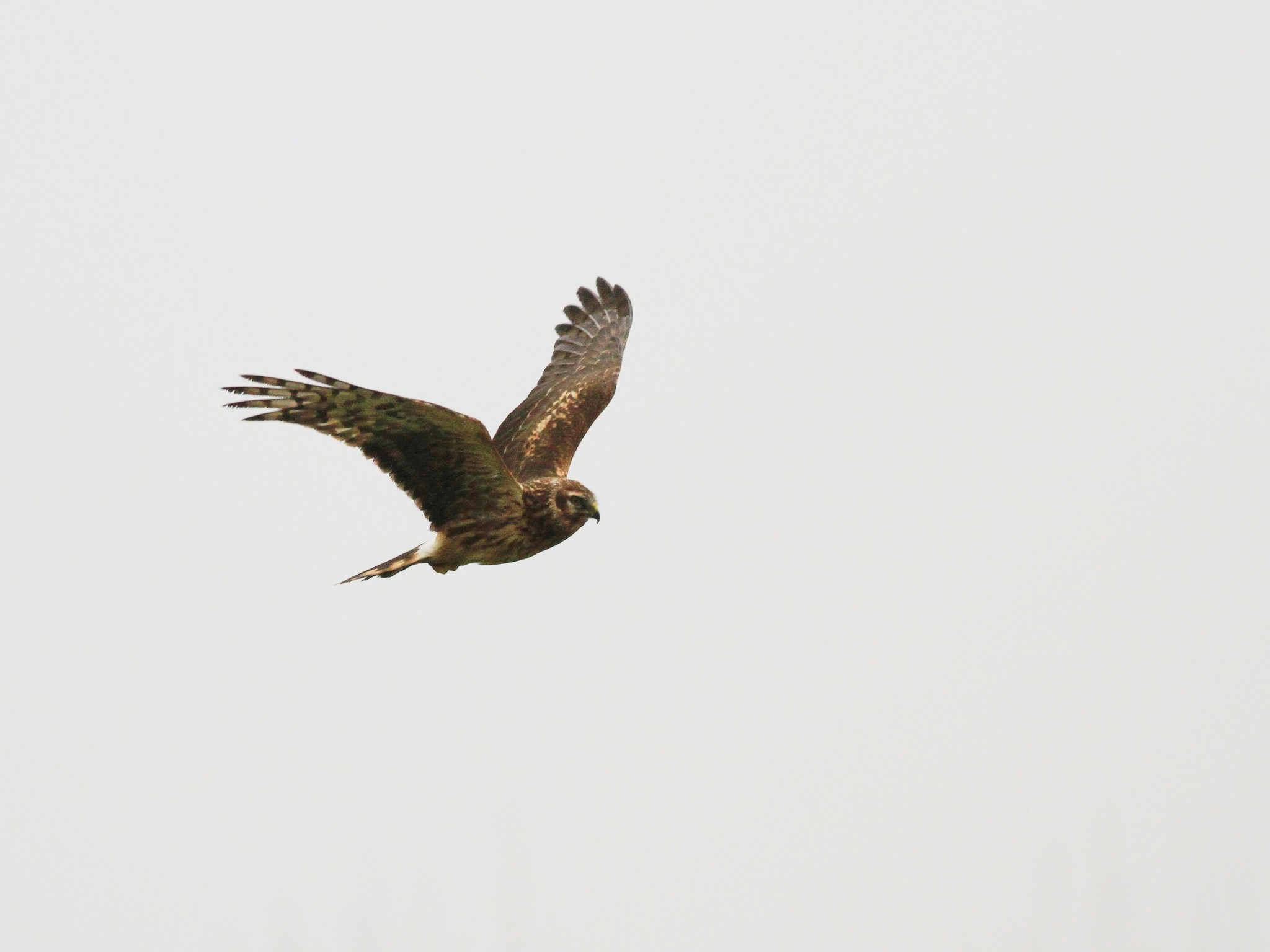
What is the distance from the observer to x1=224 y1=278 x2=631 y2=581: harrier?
8.91 m

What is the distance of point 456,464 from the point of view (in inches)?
372

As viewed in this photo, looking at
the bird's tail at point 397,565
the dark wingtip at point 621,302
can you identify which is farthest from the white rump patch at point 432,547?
the dark wingtip at point 621,302

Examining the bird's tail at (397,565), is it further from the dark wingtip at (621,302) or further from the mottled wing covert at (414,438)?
the dark wingtip at (621,302)

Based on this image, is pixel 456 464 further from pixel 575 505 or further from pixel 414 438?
pixel 575 505

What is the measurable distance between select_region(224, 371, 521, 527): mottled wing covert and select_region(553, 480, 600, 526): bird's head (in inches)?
12.9

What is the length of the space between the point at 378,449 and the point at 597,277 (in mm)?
5603

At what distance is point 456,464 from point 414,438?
0.36 m

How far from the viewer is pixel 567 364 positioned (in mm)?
13836

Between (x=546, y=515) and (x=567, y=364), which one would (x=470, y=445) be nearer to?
(x=546, y=515)

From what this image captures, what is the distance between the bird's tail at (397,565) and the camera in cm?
949

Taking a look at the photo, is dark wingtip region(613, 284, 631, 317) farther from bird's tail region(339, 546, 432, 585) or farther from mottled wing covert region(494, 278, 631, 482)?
bird's tail region(339, 546, 432, 585)

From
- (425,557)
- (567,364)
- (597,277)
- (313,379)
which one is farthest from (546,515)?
(597,277)

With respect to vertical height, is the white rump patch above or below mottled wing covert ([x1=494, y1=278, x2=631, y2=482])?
below

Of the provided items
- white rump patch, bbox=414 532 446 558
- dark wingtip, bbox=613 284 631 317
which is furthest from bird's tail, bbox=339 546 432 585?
dark wingtip, bbox=613 284 631 317
